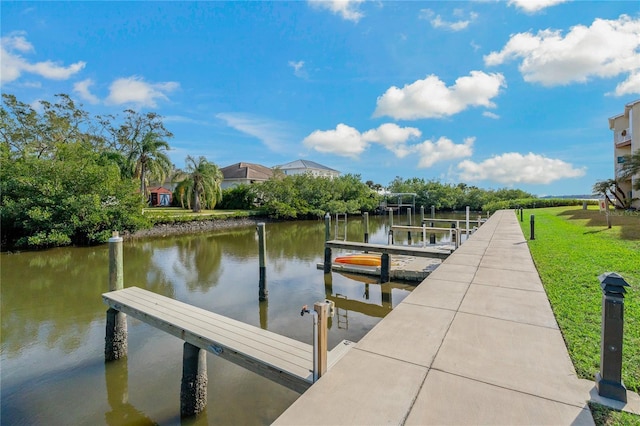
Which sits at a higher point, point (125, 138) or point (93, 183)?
point (125, 138)

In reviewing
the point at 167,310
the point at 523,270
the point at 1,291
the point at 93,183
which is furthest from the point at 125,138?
the point at 523,270

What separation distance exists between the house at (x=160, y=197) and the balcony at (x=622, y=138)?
46738 millimetres

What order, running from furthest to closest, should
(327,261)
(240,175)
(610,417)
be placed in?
(240,175)
(327,261)
(610,417)

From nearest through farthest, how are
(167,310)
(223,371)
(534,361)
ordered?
1. (534,361)
2. (167,310)
3. (223,371)

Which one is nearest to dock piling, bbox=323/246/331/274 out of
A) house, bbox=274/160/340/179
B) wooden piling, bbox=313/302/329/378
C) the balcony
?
wooden piling, bbox=313/302/329/378

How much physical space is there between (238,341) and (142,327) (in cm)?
444

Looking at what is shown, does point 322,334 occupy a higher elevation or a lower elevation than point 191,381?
higher

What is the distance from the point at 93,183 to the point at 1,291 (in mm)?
9532

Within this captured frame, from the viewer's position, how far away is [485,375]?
264cm

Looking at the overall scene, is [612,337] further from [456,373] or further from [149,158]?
[149,158]

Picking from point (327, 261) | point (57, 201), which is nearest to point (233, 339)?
point (327, 261)

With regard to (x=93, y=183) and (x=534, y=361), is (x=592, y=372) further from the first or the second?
(x=93, y=183)

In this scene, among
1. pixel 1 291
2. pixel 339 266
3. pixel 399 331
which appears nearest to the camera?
pixel 399 331

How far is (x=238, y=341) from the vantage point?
12.7 ft
